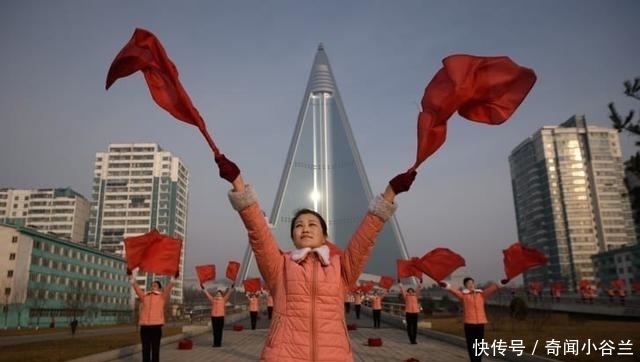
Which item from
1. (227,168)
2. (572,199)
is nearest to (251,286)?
(227,168)

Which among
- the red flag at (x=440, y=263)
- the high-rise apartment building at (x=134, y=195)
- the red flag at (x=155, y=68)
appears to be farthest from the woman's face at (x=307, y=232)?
the high-rise apartment building at (x=134, y=195)

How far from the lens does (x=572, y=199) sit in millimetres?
107812

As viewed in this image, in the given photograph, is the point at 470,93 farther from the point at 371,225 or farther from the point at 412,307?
the point at 412,307

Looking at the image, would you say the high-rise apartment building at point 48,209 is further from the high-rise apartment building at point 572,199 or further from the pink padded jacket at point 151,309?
the pink padded jacket at point 151,309

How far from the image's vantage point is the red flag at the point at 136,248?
9.84 meters

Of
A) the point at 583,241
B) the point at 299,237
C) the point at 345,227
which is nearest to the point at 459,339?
the point at 299,237

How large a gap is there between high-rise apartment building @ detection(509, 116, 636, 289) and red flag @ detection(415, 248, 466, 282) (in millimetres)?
101905

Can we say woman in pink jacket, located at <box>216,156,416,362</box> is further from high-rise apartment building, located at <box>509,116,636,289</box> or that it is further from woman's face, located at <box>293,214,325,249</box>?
high-rise apartment building, located at <box>509,116,636,289</box>

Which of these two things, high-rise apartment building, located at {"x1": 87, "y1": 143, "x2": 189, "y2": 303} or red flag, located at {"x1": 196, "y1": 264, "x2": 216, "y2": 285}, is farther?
high-rise apartment building, located at {"x1": 87, "y1": 143, "x2": 189, "y2": 303}

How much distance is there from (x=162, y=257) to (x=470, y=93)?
8.37 m

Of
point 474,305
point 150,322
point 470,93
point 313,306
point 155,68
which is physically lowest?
point 150,322

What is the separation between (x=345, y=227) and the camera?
104562 mm

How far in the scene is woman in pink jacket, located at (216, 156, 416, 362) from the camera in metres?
3.35

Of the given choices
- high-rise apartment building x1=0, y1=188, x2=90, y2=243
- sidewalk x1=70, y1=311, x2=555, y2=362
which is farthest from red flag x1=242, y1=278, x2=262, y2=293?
high-rise apartment building x1=0, y1=188, x2=90, y2=243
